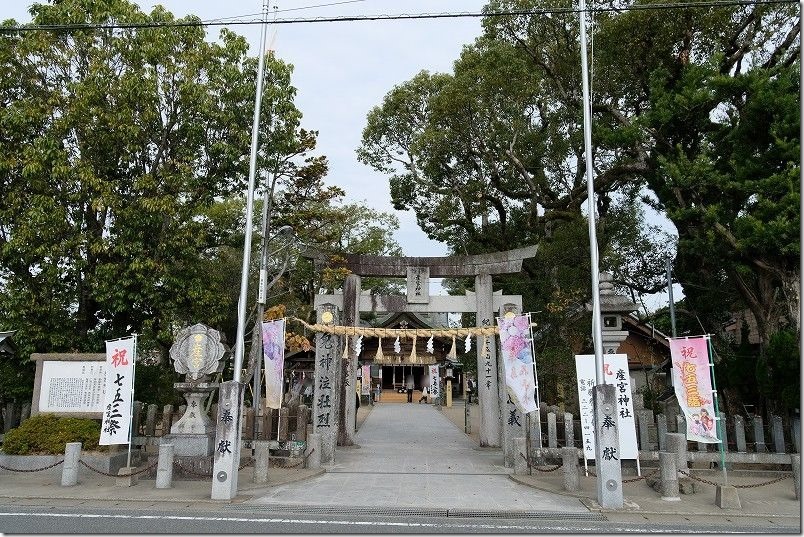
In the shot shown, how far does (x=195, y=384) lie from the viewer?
11.7m

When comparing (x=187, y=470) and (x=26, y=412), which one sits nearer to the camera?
(x=187, y=470)

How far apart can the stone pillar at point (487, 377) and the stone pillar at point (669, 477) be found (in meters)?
7.00

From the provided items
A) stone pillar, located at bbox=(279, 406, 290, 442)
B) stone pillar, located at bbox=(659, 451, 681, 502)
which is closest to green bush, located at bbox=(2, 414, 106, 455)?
stone pillar, located at bbox=(279, 406, 290, 442)

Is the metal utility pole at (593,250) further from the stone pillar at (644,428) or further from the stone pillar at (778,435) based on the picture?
the stone pillar at (778,435)

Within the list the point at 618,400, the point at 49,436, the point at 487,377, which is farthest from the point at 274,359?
the point at 618,400

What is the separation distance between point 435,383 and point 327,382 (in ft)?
78.9

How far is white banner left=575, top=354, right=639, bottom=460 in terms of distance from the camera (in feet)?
37.2

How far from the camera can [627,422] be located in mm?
11469

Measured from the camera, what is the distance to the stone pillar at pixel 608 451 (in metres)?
9.32

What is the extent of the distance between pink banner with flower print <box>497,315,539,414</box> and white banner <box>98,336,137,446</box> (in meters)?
8.39

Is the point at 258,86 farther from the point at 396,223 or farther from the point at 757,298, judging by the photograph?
the point at 396,223

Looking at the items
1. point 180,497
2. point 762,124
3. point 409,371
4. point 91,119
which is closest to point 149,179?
point 91,119

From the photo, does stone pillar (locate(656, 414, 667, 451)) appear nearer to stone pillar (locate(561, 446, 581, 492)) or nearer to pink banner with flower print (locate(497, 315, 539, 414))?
pink banner with flower print (locate(497, 315, 539, 414))

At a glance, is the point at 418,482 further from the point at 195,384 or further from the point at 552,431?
the point at 195,384
